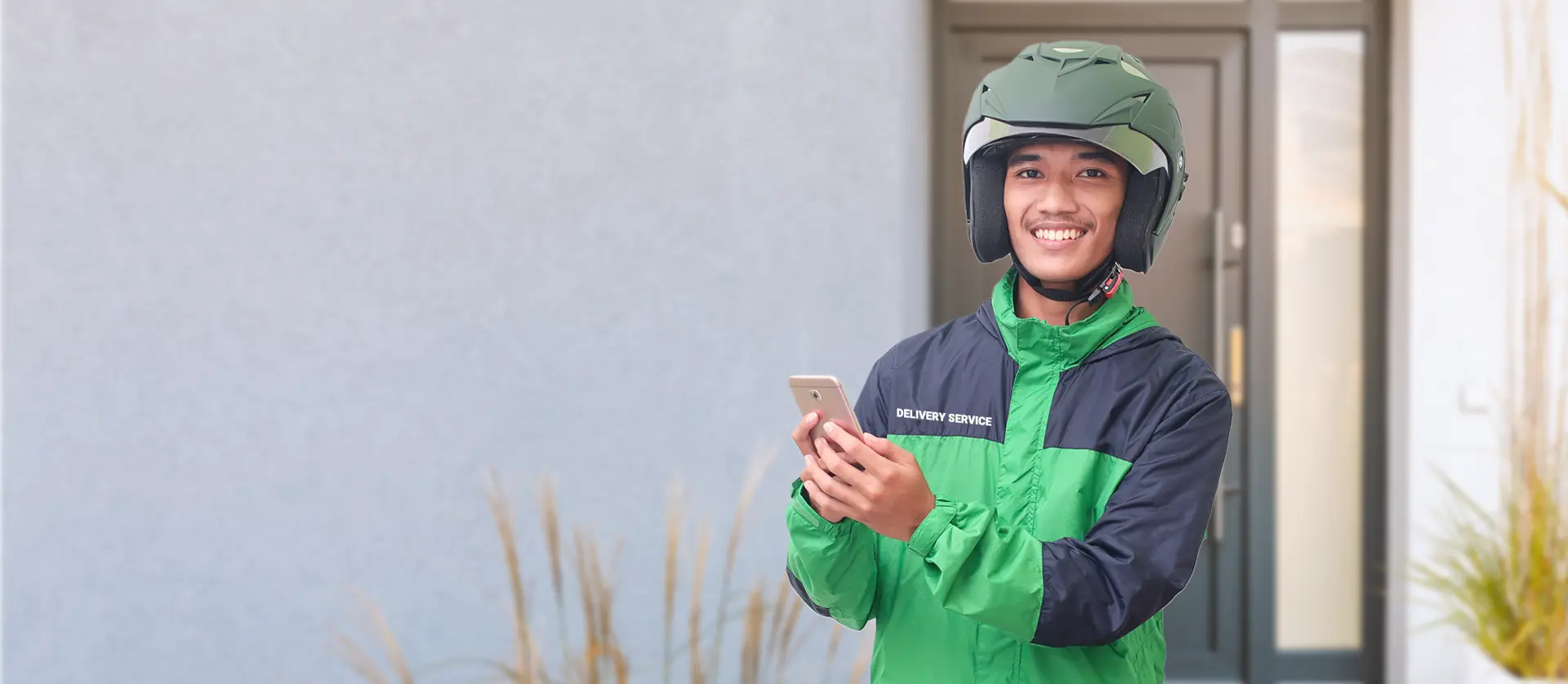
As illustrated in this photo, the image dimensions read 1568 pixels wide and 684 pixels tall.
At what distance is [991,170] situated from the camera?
3.81 ft

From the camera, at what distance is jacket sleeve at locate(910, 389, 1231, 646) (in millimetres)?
962

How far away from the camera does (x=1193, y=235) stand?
3311 mm

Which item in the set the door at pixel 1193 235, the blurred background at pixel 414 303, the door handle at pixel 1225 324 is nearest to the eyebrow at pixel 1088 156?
the blurred background at pixel 414 303

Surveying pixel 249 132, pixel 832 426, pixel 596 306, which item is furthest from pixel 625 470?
pixel 832 426

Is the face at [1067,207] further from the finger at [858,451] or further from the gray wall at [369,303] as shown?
the gray wall at [369,303]

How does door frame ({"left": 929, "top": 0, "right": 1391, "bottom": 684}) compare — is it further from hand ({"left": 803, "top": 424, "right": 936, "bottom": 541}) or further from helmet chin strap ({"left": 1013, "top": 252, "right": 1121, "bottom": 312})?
hand ({"left": 803, "top": 424, "right": 936, "bottom": 541})

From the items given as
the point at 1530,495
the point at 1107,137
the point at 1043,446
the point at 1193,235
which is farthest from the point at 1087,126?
the point at 1193,235

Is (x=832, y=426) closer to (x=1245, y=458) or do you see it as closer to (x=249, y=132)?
(x=249, y=132)

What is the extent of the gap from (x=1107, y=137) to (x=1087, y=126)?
0.8 inches

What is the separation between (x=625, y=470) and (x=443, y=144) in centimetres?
86

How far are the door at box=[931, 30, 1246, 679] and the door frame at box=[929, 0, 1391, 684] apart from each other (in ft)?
0.08

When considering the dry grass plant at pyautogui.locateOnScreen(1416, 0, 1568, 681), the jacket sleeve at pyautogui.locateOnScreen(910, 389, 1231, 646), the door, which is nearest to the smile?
the jacket sleeve at pyautogui.locateOnScreen(910, 389, 1231, 646)

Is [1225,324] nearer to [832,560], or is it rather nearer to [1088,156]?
[1088,156]

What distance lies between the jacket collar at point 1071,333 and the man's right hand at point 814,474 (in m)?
0.22
